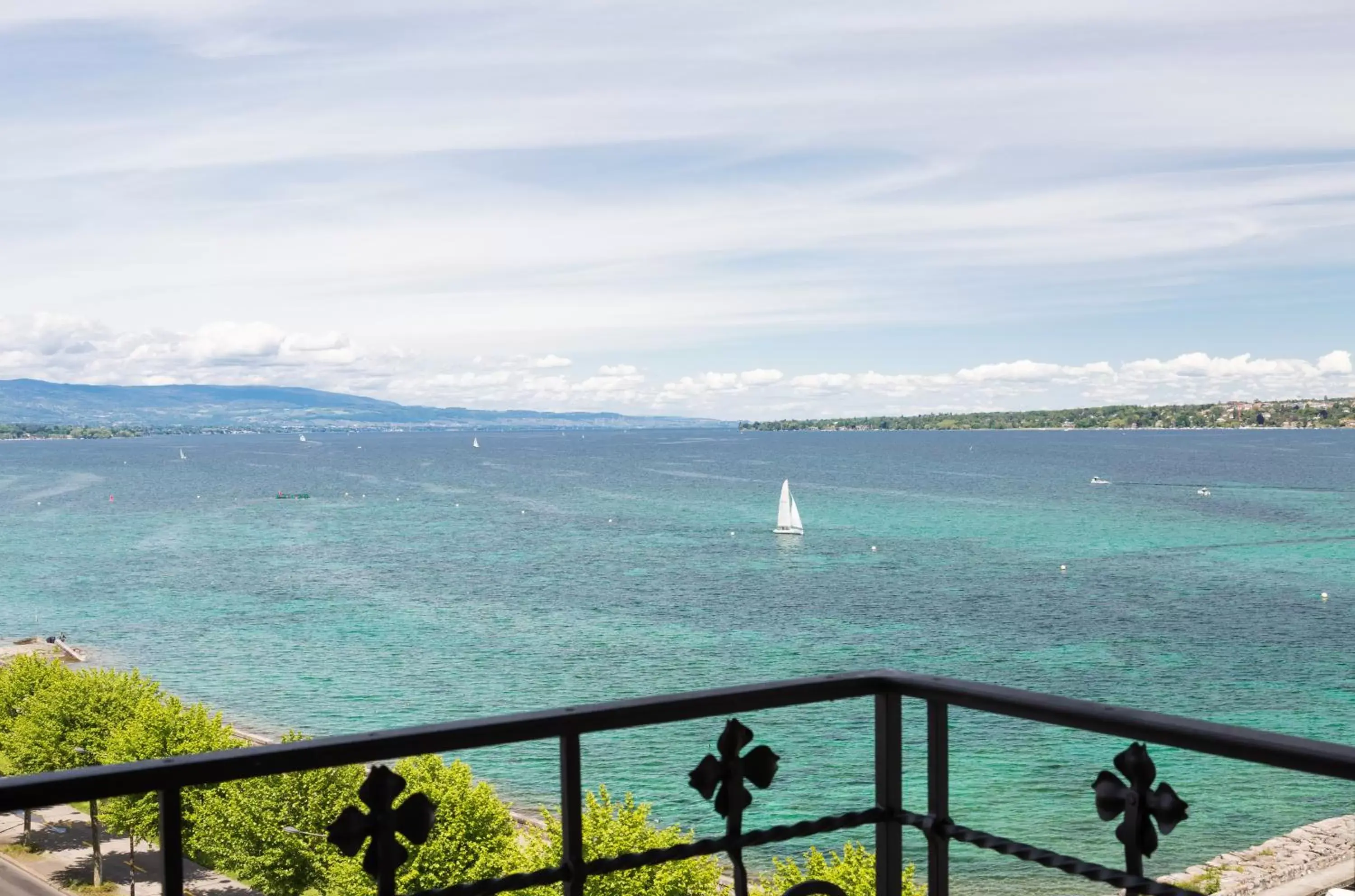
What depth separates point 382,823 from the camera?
2119mm

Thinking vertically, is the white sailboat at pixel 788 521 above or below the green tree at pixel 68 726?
above

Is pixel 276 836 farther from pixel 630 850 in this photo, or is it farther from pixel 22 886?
pixel 630 850

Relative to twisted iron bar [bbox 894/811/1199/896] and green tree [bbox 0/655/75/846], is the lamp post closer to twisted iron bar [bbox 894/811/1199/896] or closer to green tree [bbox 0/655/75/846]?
green tree [bbox 0/655/75/846]

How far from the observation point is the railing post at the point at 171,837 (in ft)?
6.65

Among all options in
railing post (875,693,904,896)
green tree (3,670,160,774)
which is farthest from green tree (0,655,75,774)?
railing post (875,693,904,896)

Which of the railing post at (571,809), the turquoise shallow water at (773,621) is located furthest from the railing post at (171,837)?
the turquoise shallow water at (773,621)

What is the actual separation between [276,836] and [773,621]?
36.7 metres

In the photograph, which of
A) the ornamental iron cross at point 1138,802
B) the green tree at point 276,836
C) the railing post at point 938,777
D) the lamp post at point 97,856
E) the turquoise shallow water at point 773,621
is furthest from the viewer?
the turquoise shallow water at point 773,621

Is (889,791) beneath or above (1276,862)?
above

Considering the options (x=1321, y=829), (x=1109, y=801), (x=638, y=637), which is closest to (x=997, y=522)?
(x=638, y=637)

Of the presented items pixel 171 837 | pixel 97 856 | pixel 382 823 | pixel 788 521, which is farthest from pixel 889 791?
pixel 788 521

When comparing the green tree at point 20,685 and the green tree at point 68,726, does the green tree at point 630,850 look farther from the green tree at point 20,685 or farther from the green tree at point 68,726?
the green tree at point 20,685

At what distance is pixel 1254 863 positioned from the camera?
34969mm

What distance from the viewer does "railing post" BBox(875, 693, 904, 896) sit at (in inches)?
106
